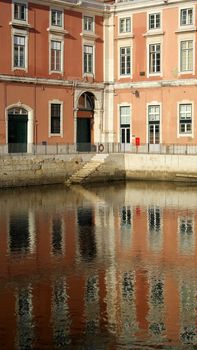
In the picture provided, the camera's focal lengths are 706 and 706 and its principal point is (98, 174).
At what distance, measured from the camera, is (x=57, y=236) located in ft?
94.5

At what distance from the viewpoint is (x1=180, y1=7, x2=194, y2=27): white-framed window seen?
50.0 metres

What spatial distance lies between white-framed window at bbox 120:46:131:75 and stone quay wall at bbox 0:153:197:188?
7.49 meters

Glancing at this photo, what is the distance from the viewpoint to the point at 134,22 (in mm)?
53219

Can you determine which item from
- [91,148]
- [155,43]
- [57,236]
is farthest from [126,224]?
[155,43]

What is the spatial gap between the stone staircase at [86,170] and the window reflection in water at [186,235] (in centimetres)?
1507

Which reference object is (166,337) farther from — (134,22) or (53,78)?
(134,22)

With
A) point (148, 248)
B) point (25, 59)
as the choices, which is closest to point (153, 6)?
point (25, 59)

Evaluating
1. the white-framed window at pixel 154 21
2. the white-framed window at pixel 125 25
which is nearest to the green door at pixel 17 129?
the white-framed window at pixel 125 25

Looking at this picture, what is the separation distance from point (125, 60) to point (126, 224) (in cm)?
2472

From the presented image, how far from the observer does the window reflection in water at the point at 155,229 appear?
89.0 feet

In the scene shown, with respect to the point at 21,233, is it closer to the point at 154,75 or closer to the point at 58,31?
the point at 58,31

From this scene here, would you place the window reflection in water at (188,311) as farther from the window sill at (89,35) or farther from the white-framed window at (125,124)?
the window sill at (89,35)

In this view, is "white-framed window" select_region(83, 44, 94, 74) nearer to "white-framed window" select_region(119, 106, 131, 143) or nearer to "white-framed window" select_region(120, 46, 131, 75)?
"white-framed window" select_region(120, 46, 131, 75)

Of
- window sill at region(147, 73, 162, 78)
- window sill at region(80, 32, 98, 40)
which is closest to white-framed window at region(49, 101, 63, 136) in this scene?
window sill at region(80, 32, 98, 40)
